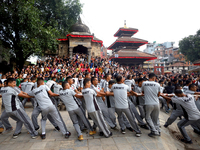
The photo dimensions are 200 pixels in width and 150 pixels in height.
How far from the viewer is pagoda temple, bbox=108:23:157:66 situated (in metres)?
22.9

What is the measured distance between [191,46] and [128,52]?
54.9 ft

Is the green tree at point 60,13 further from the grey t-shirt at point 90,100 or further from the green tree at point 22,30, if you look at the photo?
the grey t-shirt at point 90,100

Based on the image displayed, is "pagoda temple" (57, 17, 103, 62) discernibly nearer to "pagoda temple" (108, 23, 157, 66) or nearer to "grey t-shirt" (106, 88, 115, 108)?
"pagoda temple" (108, 23, 157, 66)

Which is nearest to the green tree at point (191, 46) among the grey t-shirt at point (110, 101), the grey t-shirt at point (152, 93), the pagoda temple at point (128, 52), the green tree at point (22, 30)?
the pagoda temple at point (128, 52)

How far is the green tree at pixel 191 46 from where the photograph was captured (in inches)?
1116

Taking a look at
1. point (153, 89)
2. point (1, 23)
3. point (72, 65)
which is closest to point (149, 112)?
point (153, 89)

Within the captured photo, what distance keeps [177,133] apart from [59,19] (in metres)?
21.7

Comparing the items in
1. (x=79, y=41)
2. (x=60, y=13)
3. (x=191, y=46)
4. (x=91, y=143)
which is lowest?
(x=91, y=143)

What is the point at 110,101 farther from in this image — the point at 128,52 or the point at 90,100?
the point at 128,52

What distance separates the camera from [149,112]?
4082 millimetres

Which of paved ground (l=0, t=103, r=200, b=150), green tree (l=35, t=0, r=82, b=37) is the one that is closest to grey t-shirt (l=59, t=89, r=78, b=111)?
paved ground (l=0, t=103, r=200, b=150)

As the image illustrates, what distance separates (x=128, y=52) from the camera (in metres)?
24.1

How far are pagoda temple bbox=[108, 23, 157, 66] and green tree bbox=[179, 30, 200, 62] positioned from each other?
40.0 ft

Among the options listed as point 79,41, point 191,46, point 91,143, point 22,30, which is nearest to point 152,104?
point 91,143
